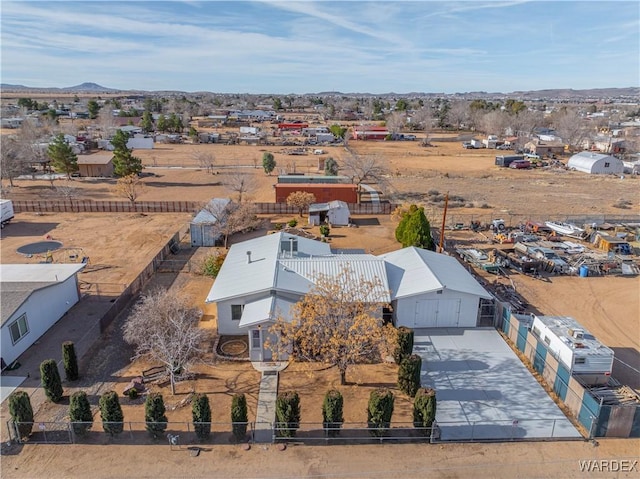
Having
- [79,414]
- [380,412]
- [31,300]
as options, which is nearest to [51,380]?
[79,414]

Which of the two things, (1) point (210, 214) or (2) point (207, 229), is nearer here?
(2) point (207, 229)

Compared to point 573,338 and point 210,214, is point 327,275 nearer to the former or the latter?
point 573,338

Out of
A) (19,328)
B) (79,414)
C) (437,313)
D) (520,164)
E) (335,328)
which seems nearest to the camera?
(79,414)

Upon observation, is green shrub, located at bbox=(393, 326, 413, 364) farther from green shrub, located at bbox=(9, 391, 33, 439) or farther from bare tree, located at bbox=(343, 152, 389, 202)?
bare tree, located at bbox=(343, 152, 389, 202)

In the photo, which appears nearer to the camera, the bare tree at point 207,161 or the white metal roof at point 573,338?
the white metal roof at point 573,338

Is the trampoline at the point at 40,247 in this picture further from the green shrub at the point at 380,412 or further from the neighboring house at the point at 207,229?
the green shrub at the point at 380,412

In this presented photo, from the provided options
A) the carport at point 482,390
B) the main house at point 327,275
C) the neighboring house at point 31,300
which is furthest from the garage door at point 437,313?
the neighboring house at point 31,300

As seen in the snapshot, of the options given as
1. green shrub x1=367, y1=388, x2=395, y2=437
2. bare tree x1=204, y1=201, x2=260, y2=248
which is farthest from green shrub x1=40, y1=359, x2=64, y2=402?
bare tree x1=204, y1=201, x2=260, y2=248
